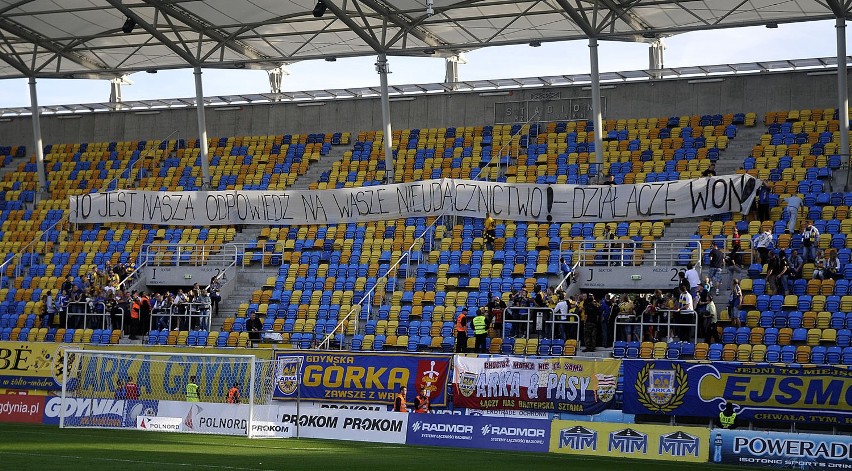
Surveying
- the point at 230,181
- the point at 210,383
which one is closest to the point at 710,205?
the point at 210,383

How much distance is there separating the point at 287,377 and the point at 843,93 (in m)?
18.5

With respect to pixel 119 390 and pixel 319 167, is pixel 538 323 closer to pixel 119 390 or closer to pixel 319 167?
pixel 119 390

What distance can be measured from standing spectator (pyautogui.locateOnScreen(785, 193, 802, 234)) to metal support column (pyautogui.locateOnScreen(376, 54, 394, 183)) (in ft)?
47.4

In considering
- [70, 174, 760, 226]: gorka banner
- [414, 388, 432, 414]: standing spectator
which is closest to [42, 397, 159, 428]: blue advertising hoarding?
[414, 388, 432, 414]: standing spectator

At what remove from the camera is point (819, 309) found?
3012 cm

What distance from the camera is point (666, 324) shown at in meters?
29.9

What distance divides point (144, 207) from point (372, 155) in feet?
29.2

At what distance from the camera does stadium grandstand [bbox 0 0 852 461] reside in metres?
31.5

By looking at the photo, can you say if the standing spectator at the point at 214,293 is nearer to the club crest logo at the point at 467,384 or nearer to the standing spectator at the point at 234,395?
the standing spectator at the point at 234,395

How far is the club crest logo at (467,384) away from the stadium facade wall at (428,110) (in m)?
16.3

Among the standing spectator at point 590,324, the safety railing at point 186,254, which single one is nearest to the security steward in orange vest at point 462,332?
the standing spectator at point 590,324

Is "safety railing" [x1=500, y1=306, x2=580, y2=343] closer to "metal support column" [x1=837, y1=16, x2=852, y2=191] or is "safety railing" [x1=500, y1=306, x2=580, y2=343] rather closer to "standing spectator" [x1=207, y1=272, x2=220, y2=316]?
"metal support column" [x1=837, y1=16, x2=852, y2=191]

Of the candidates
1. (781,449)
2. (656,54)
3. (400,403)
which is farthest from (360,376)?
(656,54)

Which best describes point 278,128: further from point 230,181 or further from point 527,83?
point 527,83
